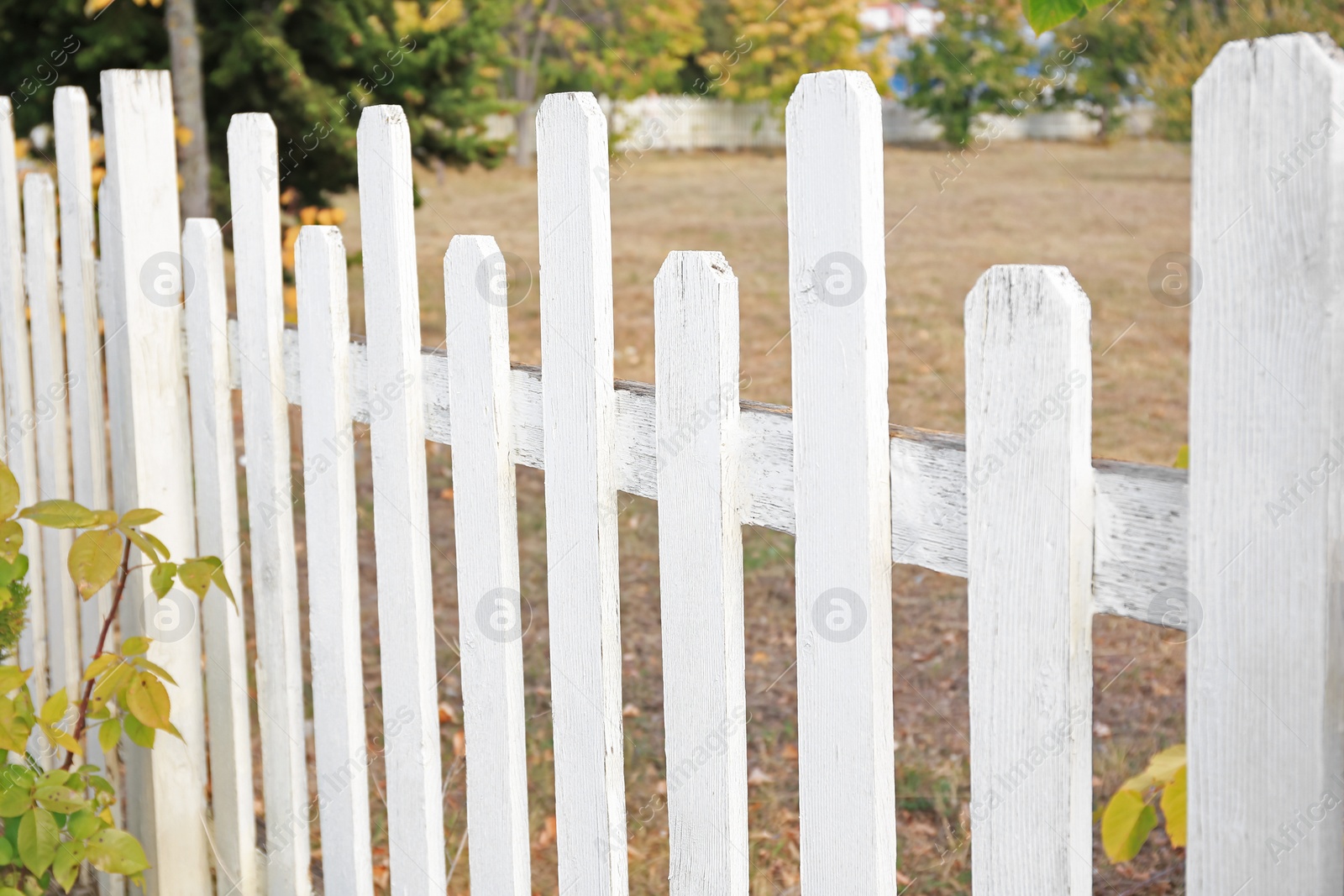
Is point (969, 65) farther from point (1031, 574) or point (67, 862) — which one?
point (1031, 574)

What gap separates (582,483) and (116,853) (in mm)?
1063

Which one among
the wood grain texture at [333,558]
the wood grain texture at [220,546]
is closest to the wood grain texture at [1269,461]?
the wood grain texture at [333,558]

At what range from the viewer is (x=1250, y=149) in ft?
2.91

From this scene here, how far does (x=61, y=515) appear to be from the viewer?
72.3 inches

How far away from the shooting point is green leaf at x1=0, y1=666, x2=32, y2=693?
6.04ft

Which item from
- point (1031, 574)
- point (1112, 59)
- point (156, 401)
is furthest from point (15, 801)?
point (1112, 59)

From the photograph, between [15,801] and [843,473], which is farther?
[15,801]

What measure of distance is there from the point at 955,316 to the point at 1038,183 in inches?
379

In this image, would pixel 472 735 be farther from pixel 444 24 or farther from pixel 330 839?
pixel 444 24

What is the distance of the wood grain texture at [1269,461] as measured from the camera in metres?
0.87

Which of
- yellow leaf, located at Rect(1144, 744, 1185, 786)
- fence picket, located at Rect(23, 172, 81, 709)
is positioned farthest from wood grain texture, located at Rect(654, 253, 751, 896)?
fence picket, located at Rect(23, 172, 81, 709)

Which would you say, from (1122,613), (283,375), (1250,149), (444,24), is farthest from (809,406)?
(444,24)

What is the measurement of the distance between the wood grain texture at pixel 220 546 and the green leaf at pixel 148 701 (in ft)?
0.85

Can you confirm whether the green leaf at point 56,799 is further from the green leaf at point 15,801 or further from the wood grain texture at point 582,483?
the wood grain texture at point 582,483
